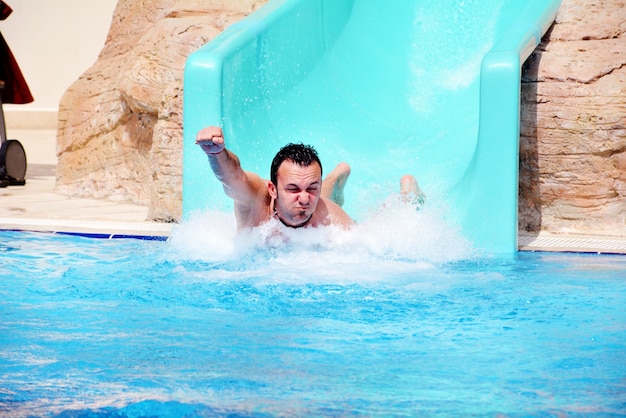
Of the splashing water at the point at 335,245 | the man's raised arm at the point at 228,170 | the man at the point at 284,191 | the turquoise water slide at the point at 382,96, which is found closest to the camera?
the man's raised arm at the point at 228,170

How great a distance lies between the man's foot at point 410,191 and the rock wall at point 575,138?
911 millimetres

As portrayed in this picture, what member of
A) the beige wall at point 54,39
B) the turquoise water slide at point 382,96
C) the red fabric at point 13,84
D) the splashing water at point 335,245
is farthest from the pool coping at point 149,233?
the beige wall at point 54,39

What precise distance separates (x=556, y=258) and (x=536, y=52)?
4.54 feet

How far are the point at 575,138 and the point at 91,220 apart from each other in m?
2.66

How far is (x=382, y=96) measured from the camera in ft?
18.5

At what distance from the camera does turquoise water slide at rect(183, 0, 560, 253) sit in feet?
14.1

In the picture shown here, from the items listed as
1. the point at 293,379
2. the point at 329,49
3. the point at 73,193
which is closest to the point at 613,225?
the point at 329,49

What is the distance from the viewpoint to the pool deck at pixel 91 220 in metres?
4.55

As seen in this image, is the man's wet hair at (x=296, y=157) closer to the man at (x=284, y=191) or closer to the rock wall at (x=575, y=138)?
the man at (x=284, y=191)

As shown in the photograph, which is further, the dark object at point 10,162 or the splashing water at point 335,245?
the dark object at point 10,162

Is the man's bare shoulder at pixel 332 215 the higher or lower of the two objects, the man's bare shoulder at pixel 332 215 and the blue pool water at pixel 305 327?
the higher

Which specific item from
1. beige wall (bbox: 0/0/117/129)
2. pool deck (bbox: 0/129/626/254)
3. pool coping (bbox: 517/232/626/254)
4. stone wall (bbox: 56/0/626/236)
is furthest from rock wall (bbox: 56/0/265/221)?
beige wall (bbox: 0/0/117/129)

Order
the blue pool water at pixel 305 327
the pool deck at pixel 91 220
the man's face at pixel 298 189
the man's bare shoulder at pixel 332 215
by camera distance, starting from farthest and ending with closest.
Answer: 1. the pool deck at pixel 91 220
2. the man's bare shoulder at pixel 332 215
3. the man's face at pixel 298 189
4. the blue pool water at pixel 305 327

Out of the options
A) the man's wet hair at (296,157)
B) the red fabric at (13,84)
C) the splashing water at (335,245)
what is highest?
the red fabric at (13,84)
